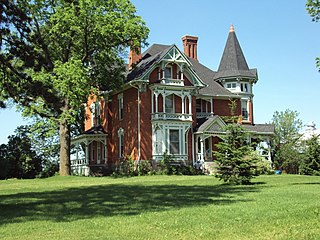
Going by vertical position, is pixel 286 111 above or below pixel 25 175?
above

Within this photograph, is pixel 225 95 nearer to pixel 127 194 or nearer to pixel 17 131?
pixel 17 131

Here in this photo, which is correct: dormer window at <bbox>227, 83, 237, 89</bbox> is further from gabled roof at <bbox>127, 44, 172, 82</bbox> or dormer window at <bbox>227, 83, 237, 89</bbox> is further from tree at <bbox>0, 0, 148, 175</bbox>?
tree at <bbox>0, 0, 148, 175</bbox>

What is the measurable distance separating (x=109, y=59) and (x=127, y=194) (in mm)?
19079

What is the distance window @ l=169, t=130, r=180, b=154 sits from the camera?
3662cm

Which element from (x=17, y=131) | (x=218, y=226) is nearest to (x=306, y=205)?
(x=218, y=226)

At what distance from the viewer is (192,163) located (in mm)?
37031

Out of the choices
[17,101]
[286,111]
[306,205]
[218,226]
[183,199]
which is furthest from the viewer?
[286,111]

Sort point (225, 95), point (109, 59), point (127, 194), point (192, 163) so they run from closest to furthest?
point (127, 194), point (109, 59), point (192, 163), point (225, 95)

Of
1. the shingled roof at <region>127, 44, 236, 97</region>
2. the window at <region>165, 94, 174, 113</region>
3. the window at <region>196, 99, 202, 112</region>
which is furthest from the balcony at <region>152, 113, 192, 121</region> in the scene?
the window at <region>196, 99, 202, 112</region>

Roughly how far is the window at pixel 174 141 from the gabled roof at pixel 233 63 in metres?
9.83

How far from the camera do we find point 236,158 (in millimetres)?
20609

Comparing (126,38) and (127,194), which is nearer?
(127,194)

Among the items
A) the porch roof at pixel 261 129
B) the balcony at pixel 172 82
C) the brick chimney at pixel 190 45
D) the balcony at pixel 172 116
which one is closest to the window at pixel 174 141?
the balcony at pixel 172 116

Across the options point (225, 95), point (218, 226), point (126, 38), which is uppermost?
point (126, 38)
